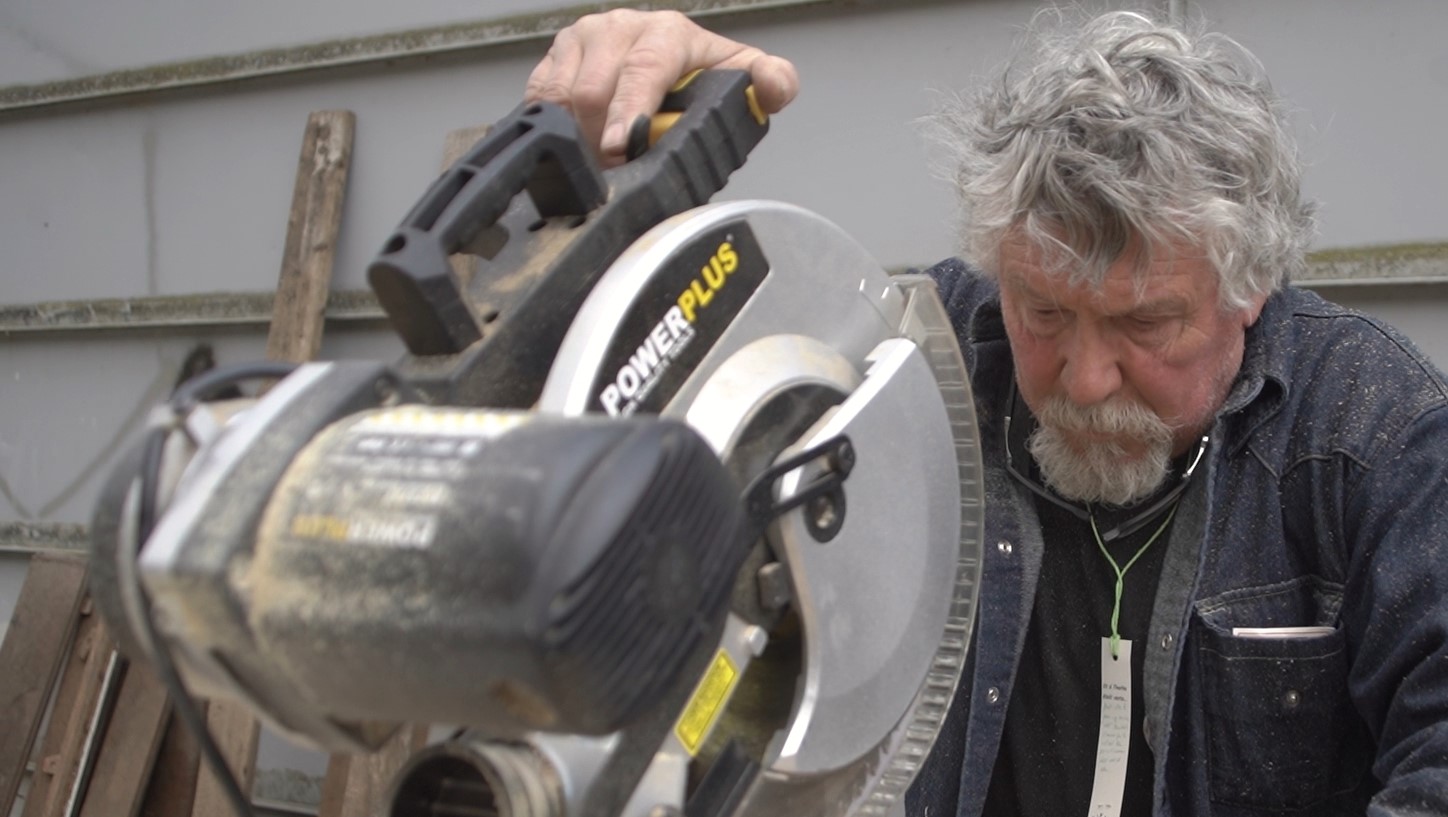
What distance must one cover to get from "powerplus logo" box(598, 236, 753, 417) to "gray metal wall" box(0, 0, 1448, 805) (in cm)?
153

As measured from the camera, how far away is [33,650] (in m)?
3.58

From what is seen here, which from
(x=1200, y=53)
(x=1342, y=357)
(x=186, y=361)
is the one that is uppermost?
(x=1200, y=53)

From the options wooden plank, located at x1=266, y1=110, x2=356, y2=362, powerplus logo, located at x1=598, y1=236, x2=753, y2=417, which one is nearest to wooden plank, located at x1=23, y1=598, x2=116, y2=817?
wooden plank, located at x1=266, y1=110, x2=356, y2=362

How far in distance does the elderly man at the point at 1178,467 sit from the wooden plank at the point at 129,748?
7.32ft

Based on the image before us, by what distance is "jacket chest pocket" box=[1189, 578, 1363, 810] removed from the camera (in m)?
1.56

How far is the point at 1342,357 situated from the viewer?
5.41 feet

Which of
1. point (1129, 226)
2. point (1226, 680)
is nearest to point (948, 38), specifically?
point (1129, 226)

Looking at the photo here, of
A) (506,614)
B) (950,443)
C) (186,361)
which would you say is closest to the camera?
(506,614)

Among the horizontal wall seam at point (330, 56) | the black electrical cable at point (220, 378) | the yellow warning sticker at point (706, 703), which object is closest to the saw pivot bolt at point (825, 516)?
the yellow warning sticker at point (706, 703)

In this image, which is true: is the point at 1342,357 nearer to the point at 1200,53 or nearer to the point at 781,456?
the point at 1200,53

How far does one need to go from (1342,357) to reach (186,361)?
110 inches

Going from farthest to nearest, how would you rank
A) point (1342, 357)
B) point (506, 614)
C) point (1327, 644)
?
point (1342, 357), point (1327, 644), point (506, 614)

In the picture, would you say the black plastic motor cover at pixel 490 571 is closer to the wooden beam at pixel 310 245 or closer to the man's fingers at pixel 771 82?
the man's fingers at pixel 771 82

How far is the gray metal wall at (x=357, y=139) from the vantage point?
2.25m
